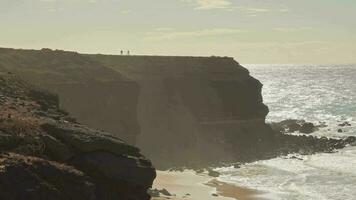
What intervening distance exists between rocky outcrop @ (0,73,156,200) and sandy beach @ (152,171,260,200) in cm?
1663

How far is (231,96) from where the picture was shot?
225 feet

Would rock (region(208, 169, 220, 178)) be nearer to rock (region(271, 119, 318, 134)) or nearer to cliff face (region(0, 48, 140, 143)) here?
cliff face (region(0, 48, 140, 143))

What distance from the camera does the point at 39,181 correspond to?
12.1m

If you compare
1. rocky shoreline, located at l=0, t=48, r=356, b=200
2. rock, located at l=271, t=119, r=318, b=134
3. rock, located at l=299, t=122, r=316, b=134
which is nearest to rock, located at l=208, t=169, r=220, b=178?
rocky shoreline, located at l=0, t=48, r=356, b=200

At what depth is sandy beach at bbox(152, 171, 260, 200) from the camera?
3472 cm

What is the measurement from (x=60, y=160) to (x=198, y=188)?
2529 centimetres

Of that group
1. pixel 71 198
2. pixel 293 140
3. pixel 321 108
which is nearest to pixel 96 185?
pixel 71 198

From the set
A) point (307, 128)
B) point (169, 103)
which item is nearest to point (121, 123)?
point (169, 103)

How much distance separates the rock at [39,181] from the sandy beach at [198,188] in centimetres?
1841

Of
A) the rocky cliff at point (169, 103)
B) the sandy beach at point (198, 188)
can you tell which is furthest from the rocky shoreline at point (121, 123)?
the sandy beach at point (198, 188)

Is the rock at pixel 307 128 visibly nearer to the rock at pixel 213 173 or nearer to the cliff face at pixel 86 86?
the cliff face at pixel 86 86

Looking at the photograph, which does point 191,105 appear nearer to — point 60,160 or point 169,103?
point 169,103

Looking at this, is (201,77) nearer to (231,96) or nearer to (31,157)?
(231,96)

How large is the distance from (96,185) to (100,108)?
36.6m
